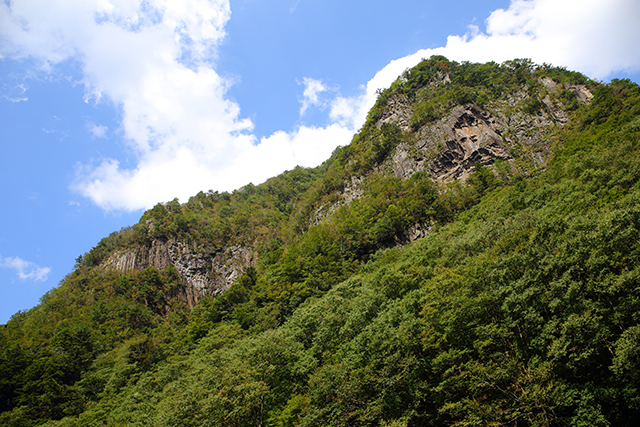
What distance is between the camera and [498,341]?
17.7 metres

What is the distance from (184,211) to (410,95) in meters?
82.2

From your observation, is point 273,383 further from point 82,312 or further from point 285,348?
point 82,312

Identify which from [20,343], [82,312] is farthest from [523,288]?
[82,312]

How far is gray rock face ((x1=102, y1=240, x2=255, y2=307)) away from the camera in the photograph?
82312 millimetres

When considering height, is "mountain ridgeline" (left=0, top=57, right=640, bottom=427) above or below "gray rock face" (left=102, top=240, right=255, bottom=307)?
below

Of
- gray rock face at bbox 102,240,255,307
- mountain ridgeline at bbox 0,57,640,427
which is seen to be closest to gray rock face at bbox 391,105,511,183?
mountain ridgeline at bbox 0,57,640,427

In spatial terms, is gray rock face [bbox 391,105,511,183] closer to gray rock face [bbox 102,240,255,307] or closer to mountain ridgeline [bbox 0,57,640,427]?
mountain ridgeline [bbox 0,57,640,427]

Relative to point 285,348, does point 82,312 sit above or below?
above

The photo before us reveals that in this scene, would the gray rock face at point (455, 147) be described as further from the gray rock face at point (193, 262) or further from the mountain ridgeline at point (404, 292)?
the gray rock face at point (193, 262)

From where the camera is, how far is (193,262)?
8850 centimetres

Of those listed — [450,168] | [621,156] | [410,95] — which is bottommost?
[621,156]

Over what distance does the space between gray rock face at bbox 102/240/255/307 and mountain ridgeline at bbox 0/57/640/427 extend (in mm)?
570

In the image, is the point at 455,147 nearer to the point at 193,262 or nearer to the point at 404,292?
the point at 404,292

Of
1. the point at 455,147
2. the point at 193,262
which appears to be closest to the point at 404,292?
the point at 455,147
